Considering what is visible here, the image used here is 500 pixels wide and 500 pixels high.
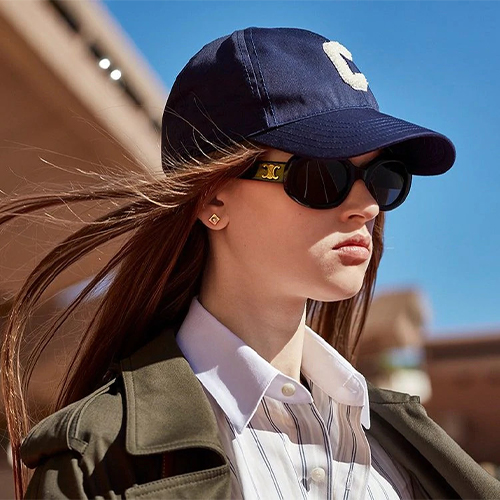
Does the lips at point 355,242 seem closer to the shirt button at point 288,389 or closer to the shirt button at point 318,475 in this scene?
the shirt button at point 288,389

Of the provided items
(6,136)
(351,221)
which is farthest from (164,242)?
(6,136)

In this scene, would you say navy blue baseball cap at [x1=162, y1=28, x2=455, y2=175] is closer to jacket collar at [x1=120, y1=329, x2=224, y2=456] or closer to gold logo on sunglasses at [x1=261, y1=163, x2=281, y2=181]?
gold logo on sunglasses at [x1=261, y1=163, x2=281, y2=181]

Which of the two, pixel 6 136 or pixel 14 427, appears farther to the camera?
pixel 6 136

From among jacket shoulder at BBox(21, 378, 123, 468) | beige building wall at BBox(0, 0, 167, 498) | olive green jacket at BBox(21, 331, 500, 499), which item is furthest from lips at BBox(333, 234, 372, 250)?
beige building wall at BBox(0, 0, 167, 498)

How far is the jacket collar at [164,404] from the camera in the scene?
1477 millimetres

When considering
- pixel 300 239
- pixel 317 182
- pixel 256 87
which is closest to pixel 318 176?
pixel 317 182

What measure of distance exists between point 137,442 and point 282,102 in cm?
76

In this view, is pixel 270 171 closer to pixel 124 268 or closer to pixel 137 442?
pixel 124 268

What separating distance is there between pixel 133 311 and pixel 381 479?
26.1 inches

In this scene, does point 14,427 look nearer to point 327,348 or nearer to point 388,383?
point 327,348

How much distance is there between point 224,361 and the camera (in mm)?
1764

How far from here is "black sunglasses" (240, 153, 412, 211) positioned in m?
1.70

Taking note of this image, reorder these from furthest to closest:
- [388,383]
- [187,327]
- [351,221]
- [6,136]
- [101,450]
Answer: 1. [388,383]
2. [6,136]
3. [187,327]
4. [351,221]
5. [101,450]

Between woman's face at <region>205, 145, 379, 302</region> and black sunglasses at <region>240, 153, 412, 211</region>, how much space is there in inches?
0.7
